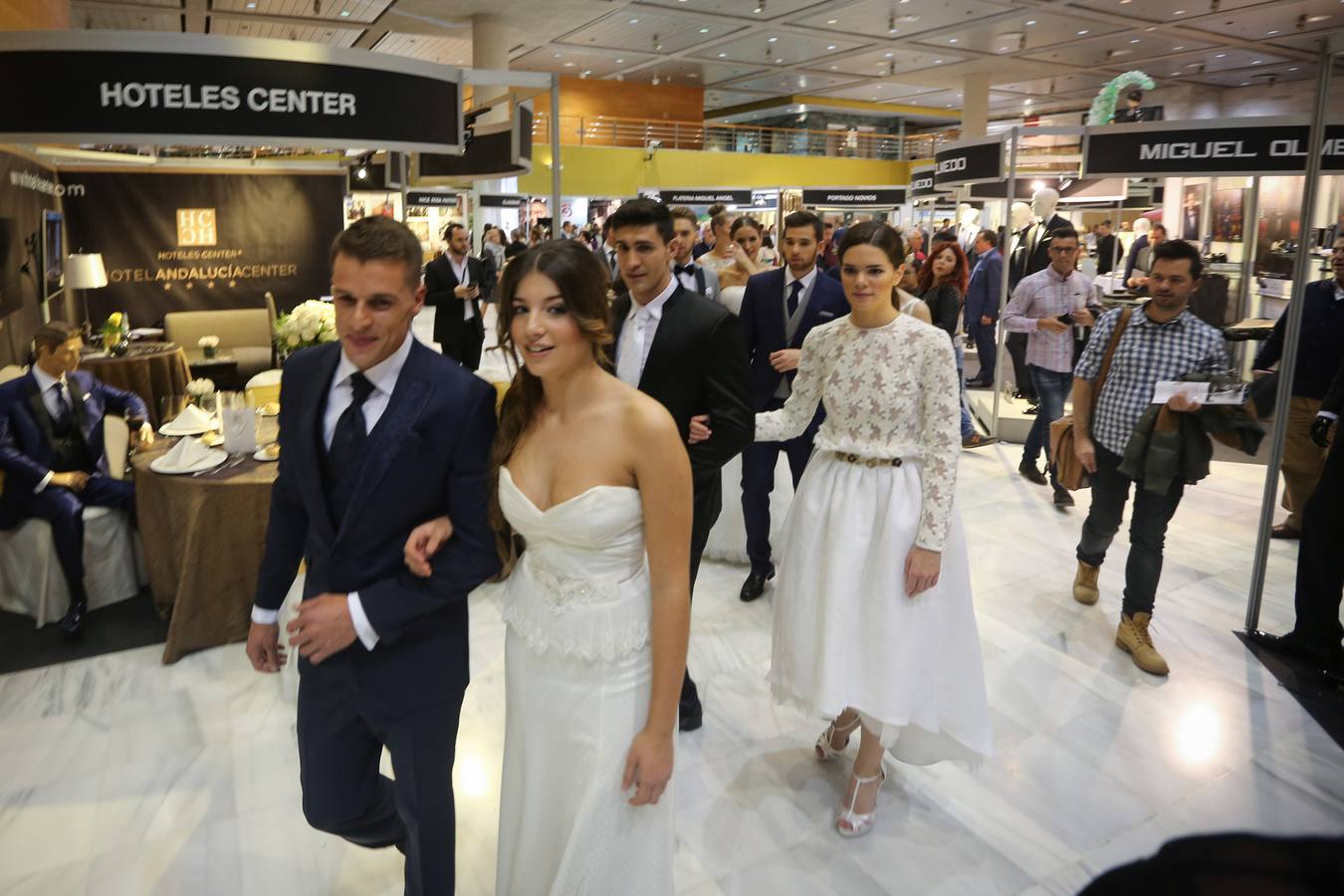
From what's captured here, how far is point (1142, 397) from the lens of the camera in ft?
12.5

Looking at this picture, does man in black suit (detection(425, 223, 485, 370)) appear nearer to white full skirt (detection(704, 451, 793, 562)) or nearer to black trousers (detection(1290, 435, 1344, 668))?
white full skirt (detection(704, 451, 793, 562))

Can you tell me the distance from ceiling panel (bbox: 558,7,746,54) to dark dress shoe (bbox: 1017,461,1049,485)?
1186 centimetres

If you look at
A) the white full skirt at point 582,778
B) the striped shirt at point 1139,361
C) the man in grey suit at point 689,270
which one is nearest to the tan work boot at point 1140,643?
the striped shirt at point 1139,361

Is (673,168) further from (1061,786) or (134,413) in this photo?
(1061,786)

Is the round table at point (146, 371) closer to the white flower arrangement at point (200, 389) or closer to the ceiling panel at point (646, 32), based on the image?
the white flower arrangement at point (200, 389)

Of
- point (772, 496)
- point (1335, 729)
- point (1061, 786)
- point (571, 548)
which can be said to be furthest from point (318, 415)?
point (772, 496)

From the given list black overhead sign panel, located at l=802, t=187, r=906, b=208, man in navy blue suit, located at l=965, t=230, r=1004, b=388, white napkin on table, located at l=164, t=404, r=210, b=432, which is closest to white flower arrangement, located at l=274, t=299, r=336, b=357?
white napkin on table, located at l=164, t=404, r=210, b=432

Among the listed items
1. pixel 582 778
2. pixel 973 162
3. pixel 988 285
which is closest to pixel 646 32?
pixel 988 285

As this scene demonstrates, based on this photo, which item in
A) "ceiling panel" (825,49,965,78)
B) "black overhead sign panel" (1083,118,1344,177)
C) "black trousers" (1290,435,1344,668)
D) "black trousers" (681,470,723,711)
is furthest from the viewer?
"ceiling panel" (825,49,965,78)

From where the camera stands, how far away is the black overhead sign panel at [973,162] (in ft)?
25.9

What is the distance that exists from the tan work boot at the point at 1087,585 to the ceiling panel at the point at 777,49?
50.4 feet

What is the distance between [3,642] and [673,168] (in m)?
20.1

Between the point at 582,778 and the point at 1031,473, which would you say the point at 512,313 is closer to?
the point at 582,778

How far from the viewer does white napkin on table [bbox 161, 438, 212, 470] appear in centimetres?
385
